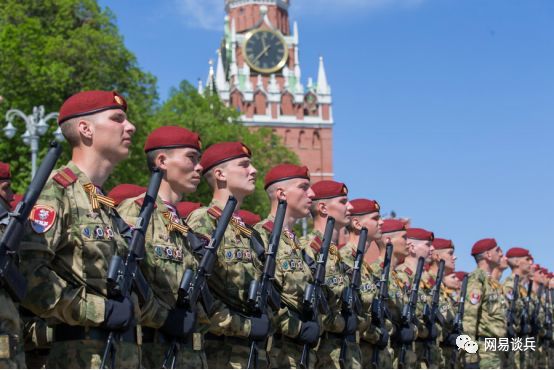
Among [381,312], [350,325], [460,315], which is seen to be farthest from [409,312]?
[460,315]

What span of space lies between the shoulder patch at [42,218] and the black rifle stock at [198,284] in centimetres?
115

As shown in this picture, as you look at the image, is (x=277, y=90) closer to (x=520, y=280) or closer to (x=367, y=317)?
(x=520, y=280)

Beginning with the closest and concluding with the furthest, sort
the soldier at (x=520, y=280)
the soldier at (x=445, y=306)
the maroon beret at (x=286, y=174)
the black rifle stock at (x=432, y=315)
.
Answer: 1. the maroon beret at (x=286, y=174)
2. the black rifle stock at (x=432, y=315)
3. the soldier at (x=445, y=306)
4. the soldier at (x=520, y=280)

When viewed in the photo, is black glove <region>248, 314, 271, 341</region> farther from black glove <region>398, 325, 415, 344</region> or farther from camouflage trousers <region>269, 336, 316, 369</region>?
black glove <region>398, 325, 415, 344</region>

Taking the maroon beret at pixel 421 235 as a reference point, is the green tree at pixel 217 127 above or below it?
above

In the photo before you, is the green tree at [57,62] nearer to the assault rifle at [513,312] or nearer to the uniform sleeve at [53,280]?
the assault rifle at [513,312]

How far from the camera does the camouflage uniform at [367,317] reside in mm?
9820

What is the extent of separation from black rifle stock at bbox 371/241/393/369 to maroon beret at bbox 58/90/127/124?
16.6ft

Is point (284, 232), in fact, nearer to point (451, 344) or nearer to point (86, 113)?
point (86, 113)

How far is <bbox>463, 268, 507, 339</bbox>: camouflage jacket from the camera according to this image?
14.2m

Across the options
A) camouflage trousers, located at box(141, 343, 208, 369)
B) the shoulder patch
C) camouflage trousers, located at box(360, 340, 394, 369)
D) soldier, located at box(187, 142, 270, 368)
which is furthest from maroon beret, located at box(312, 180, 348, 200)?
the shoulder patch

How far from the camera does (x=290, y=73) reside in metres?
106

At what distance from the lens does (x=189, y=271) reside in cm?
606

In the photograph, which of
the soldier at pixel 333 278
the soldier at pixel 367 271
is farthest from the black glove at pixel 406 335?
the soldier at pixel 333 278
